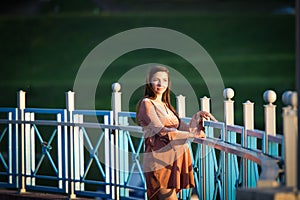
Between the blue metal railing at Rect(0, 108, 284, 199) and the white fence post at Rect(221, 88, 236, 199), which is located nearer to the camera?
the blue metal railing at Rect(0, 108, 284, 199)

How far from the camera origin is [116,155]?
1054 cm

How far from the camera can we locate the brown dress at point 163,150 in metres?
7.94

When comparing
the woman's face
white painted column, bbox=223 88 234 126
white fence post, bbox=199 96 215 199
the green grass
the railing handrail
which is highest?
the green grass

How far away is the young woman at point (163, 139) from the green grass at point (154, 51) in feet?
87.5

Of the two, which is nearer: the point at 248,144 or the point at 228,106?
the point at 248,144

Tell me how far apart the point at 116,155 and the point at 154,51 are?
28.1 metres

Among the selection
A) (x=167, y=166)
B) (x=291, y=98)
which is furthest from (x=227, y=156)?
(x=291, y=98)

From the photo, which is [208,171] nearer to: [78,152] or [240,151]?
[240,151]

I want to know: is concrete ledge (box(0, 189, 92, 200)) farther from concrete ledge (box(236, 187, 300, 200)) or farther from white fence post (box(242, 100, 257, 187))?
concrete ledge (box(236, 187, 300, 200))

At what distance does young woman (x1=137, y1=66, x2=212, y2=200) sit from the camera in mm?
7957

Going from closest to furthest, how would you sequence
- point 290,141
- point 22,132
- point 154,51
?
point 290,141
point 22,132
point 154,51

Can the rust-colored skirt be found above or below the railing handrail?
below

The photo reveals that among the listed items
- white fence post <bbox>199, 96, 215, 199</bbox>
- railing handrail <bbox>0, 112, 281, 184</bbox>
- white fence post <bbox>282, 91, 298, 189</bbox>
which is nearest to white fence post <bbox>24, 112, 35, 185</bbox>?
railing handrail <bbox>0, 112, 281, 184</bbox>

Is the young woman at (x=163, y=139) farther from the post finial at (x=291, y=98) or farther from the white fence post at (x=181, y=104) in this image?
the post finial at (x=291, y=98)
